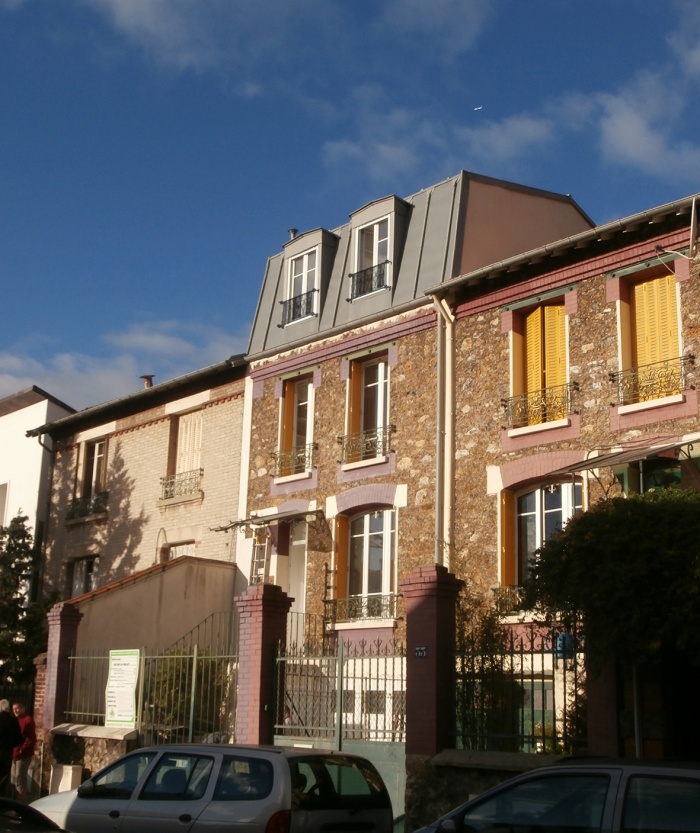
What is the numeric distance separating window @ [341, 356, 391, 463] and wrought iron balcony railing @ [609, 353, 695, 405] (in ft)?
15.0

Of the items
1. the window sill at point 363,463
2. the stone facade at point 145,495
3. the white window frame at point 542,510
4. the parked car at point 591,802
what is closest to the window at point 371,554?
the window sill at point 363,463

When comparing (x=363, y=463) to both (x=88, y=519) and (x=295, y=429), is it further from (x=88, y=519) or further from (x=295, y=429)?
(x=88, y=519)

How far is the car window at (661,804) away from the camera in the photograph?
253 inches

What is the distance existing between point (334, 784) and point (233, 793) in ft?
2.97

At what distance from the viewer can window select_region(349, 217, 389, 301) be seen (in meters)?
20.1

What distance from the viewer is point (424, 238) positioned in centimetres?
1962

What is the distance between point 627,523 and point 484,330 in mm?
8294

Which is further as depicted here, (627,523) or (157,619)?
(157,619)

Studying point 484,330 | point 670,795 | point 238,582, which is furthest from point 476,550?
point 670,795

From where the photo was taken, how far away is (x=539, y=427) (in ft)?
54.1

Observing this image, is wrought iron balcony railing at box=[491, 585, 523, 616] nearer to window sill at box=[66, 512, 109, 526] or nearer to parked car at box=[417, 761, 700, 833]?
parked car at box=[417, 761, 700, 833]

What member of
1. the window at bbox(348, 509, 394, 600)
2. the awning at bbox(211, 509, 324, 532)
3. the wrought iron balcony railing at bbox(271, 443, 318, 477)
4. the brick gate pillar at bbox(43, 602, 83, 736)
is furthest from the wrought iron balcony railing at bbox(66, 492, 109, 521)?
the window at bbox(348, 509, 394, 600)

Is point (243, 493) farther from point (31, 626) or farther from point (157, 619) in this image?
point (31, 626)

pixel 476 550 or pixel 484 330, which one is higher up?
pixel 484 330
